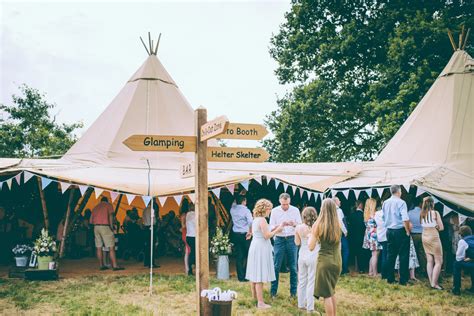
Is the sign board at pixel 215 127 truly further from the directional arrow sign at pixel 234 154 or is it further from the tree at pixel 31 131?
the tree at pixel 31 131

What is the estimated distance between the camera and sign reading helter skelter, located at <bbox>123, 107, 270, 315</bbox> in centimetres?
411

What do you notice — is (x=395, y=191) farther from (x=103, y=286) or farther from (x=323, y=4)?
(x=323, y=4)

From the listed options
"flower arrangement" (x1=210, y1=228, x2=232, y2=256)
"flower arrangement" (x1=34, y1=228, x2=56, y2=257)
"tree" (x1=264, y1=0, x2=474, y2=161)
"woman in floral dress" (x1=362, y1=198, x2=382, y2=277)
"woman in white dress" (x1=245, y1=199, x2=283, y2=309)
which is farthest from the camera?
"tree" (x1=264, y1=0, x2=474, y2=161)

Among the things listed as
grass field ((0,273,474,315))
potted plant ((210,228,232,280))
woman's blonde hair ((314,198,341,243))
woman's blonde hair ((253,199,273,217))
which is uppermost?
woman's blonde hair ((253,199,273,217))

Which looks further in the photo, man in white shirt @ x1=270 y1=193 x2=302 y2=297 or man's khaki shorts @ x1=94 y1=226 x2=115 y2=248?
man's khaki shorts @ x1=94 y1=226 x2=115 y2=248

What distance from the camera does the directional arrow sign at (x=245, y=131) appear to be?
14.5ft

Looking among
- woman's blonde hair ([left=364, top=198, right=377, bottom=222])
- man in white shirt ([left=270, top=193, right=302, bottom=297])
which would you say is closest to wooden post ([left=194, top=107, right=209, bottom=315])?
man in white shirt ([left=270, top=193, right=302, bottom=297])

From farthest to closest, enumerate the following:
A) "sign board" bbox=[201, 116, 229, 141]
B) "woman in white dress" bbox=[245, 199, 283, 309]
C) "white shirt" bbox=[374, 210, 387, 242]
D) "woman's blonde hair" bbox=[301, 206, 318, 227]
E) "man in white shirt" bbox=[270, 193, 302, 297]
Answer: "white shirt" bbox=[374, 210, 387, 242]
"man in white shirt" bbox=[270, 193, 302, 297]
"woman in white dress" bbox=[245, 199, 283, 309]
"woman's blonde hair" bbox=[301, 206, 318, 227]
"sign board" bbox=[201, 116, 229, 141]

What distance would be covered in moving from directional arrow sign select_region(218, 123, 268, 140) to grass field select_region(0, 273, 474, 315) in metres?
2.23

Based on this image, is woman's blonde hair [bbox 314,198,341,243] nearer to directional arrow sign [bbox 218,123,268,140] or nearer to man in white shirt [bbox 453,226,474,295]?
directional arrow sign [bbox 218,123,268,140]

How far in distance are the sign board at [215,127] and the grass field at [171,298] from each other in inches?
96.6

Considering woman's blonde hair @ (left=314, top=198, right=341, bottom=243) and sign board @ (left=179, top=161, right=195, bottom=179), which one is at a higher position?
sign board @ (left=179, top=161, right=195, bottom=179)

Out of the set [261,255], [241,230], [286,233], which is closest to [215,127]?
[261,255]

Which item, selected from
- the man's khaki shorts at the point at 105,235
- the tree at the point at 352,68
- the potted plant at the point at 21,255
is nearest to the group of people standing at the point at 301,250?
the man's khaki shorts at the point at 105,235
